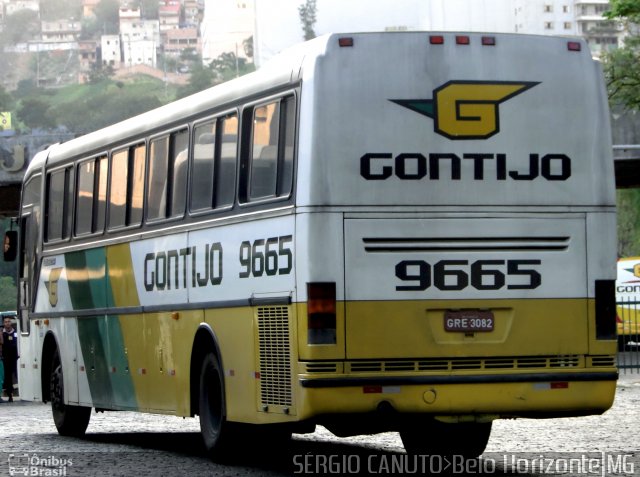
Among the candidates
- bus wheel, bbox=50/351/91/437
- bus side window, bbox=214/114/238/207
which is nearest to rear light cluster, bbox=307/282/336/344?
bus side window, bbox=214/114/238/207

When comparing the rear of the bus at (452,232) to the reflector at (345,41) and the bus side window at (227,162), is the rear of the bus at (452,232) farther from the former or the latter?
the bus side window at (227,162)

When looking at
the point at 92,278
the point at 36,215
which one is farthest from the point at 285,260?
the point at 36,215

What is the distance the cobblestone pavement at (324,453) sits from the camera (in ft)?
42.2

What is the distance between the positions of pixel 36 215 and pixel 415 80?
9.16 metres

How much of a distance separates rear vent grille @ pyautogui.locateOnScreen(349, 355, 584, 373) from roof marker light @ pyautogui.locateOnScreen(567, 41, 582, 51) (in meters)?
2.28

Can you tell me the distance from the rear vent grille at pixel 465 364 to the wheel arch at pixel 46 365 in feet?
27.2

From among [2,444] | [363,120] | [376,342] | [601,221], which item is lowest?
[2,444]

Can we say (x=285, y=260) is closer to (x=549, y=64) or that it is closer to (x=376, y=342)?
(x=376, y=342)

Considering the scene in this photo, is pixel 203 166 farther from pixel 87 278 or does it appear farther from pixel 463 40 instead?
pixel 87 278

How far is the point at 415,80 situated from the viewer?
11625 mm

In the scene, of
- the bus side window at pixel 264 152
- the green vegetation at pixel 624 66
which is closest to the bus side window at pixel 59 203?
the bus side window at pixel 264 152

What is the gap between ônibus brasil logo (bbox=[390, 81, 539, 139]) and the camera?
458 inches

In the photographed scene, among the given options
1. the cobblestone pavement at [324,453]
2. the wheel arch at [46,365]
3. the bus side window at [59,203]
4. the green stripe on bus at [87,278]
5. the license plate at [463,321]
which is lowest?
the cobblestone pavement at [324,453]

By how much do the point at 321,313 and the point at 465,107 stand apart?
1.84m
